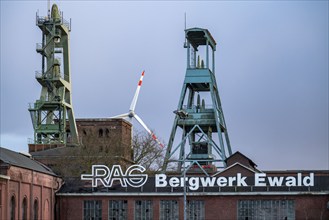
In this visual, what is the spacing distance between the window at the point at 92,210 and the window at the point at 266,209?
11498 millimetres

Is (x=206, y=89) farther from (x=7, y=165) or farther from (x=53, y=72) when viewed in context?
(x=7, y=165)

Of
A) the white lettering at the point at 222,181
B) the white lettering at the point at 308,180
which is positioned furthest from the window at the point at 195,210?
the white lettering at the point at 308,180

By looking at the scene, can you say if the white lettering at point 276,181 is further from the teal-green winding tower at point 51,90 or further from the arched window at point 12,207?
the teal-green winding tower at point 51,90

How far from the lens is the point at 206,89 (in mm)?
103750

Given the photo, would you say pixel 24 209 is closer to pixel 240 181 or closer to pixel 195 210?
pixel 195 210

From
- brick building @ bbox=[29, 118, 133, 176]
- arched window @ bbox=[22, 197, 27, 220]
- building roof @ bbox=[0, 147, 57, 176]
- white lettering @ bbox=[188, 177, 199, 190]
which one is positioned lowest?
arched window @ bbox=[22, 197, 27, 220]

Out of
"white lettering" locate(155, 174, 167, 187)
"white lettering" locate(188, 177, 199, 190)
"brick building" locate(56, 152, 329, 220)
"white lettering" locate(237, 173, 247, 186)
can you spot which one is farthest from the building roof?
"white lettering" locate(237, 173, 247, 186)

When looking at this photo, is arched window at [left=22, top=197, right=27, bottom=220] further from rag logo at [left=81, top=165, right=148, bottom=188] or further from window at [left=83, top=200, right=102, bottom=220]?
window at [left=83, top=200, right=102, bottom=220]

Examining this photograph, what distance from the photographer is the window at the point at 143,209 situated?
238 feet

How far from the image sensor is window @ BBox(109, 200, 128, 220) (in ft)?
238

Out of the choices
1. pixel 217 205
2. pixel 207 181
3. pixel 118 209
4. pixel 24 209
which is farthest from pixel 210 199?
pixel 24 209

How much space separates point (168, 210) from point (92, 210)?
20.6ft

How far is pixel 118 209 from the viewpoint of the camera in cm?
7281

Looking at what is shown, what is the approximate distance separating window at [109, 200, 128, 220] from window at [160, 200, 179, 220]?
9.77ft
